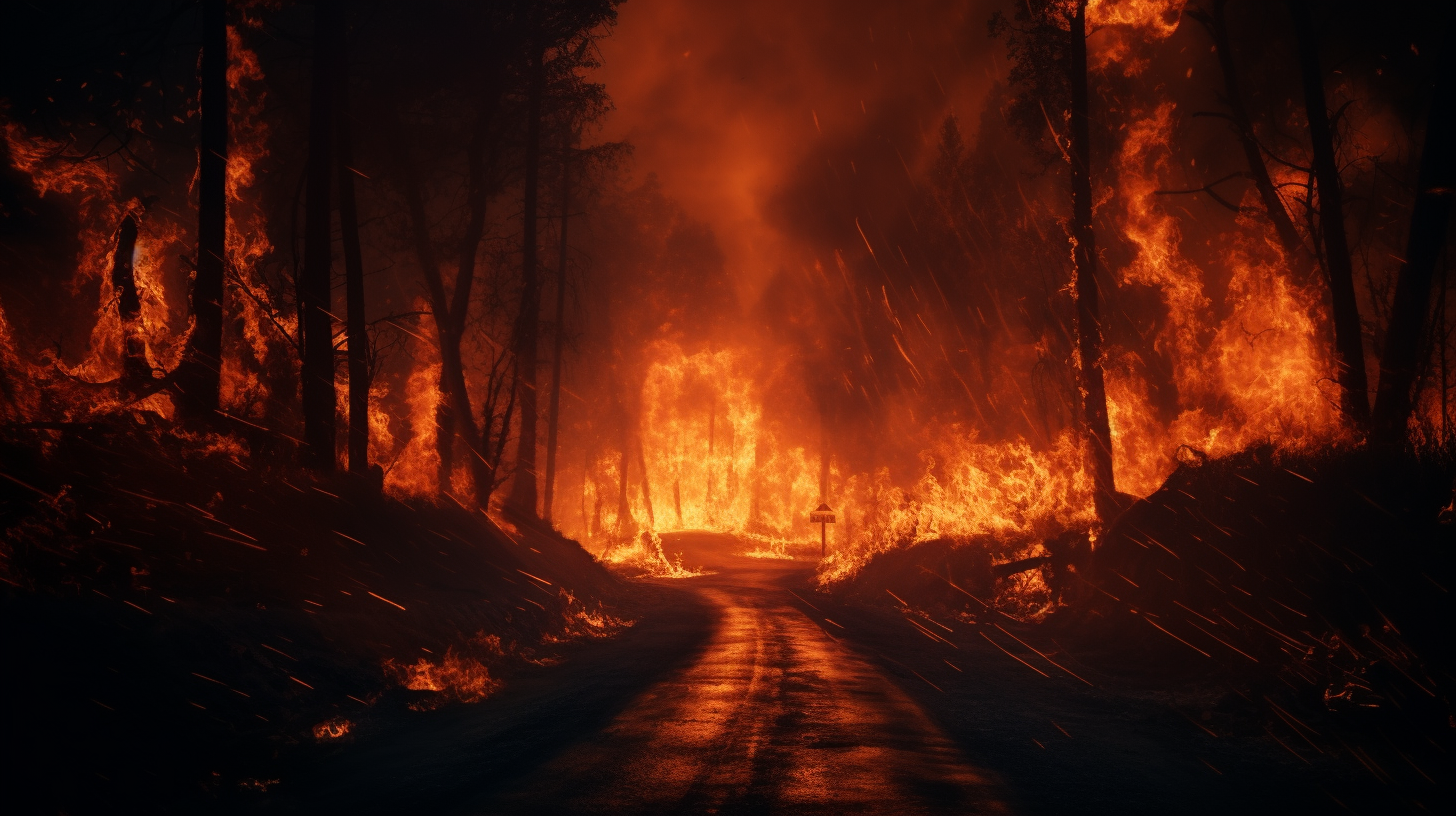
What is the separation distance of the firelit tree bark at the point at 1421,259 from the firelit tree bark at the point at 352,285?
14.6 meters

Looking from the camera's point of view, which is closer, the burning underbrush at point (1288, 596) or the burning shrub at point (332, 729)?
the burning shrub at point (332, 729)

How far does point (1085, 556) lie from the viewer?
15688mm

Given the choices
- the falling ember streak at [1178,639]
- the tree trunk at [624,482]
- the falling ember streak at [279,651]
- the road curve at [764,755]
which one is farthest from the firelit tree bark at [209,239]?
the tree trunk at [624,482]

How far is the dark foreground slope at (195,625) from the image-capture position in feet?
17.6

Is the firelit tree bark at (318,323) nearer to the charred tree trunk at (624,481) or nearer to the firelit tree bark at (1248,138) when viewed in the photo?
the firelit tree bark at (1248,138)

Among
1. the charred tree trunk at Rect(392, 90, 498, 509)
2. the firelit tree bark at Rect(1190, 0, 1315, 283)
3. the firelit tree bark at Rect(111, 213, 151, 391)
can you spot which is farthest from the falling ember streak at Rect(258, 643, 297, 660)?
the firelit tree bark at Rect(1190, 0, 1315, 283)

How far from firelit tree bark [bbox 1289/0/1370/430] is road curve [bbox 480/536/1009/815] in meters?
8.81

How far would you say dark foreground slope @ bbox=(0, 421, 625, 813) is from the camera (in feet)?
17.6

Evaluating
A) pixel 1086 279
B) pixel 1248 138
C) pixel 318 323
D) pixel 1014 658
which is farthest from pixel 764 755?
pixel 1086 279

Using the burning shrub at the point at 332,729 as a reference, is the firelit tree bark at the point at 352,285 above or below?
above

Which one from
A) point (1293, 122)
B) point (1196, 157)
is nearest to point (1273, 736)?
point (1293, 122)

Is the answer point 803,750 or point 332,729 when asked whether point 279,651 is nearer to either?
point 332,729

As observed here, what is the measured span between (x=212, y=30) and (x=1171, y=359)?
2749 centimetres

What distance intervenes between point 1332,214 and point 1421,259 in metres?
2.72
